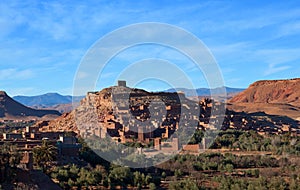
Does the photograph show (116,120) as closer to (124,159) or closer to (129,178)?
(124,159)

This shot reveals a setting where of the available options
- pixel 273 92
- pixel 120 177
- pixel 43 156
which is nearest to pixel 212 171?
pixel 120 177

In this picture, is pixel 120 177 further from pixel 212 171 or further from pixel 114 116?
pixel 114 116

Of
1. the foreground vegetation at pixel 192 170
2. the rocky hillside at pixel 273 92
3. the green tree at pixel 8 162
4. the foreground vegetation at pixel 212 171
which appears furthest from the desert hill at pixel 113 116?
the rocky hillside at pixel 273 92

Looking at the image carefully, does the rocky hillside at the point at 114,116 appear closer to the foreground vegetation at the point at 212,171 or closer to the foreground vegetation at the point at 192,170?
the foreground vegetation at the point at 212,171

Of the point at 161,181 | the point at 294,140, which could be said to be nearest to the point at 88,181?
the point at 161,181

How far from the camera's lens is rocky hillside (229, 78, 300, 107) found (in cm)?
10299

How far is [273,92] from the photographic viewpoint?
110000 mm

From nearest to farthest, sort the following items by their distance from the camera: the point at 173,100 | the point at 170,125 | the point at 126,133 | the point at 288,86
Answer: the point at 126,133
the point at 170,125
the point at 173,100
the point at 288,86

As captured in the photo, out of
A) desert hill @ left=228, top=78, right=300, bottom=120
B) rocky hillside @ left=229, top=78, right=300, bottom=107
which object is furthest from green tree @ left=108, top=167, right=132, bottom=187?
rocky hillside @ left=229, top=78, right=300, bottom=107

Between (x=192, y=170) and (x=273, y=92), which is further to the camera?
(x=273, y=92)

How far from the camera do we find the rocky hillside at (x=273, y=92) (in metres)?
103

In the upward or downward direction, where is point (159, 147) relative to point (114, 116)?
downward

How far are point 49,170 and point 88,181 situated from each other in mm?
2478

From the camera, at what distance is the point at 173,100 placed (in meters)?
61.3
